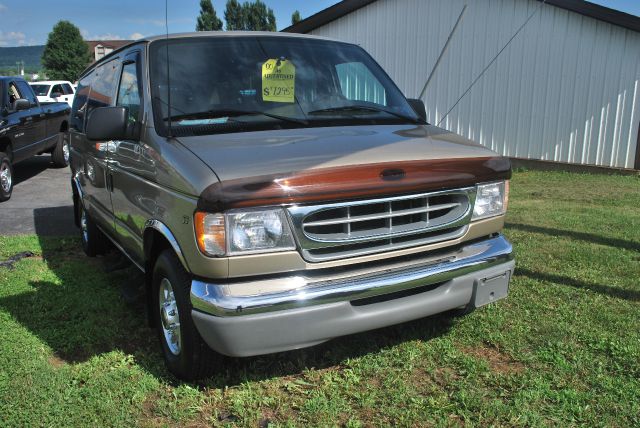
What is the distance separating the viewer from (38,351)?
351 centimetres

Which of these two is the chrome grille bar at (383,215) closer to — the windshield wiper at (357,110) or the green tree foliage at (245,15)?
the windshield wiper at (357,110)

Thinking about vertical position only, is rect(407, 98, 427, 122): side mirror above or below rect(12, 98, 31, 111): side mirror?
above

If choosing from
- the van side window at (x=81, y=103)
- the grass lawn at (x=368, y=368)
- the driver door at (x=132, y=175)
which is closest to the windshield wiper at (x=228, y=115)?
the driver door at (x=132, y=175)

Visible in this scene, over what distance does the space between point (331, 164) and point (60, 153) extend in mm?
11198

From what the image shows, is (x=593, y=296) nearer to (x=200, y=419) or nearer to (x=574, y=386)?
(x=574, y=386)

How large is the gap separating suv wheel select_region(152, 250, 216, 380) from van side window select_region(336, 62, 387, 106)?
1.77 metres

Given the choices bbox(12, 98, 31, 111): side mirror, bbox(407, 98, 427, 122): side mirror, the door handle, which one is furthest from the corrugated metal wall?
the door handle

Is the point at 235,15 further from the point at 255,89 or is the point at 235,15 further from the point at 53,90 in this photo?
the point at 255,89

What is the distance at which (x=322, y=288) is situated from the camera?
2.56m

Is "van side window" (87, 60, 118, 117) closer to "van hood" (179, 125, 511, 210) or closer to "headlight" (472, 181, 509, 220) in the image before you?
"van hood" (179, 125, 511, 210)

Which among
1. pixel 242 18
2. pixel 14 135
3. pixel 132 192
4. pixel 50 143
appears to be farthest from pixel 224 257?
pixel 242 18

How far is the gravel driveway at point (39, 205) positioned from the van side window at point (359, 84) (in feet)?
14.2

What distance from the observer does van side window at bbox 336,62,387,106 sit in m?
3.96

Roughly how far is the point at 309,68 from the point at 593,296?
2.76 metres
